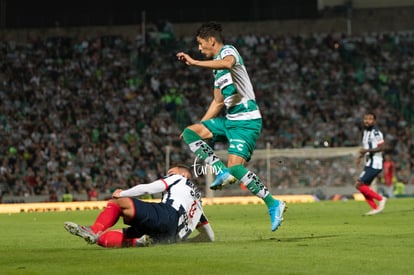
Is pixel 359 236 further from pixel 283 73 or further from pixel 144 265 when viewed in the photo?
pixel 283 73

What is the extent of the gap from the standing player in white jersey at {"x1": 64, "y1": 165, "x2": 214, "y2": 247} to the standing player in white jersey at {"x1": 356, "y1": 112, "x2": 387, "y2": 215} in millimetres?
11581

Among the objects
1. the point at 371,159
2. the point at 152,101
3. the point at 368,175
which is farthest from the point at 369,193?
the point at 152,101

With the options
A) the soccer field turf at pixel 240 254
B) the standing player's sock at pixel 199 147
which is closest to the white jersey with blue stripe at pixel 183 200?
the soccer field turf at pixel 240 254

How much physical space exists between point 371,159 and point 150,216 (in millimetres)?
13673

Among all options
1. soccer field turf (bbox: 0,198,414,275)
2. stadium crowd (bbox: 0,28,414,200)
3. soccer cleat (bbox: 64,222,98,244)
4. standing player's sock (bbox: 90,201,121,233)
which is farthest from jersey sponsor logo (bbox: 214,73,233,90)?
stadium crowd (bbox: 0,28,414,200)

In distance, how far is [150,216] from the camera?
12.0 m

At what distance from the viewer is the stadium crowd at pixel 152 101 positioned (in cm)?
3800

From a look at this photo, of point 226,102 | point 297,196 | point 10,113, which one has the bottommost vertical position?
point 297,196

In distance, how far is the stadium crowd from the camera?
1496 inches

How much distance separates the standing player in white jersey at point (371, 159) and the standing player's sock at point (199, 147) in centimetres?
974

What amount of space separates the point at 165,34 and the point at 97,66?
14.1 ft

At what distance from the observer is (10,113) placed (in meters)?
40.2

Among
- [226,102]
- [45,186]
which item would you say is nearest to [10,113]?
[45,186]

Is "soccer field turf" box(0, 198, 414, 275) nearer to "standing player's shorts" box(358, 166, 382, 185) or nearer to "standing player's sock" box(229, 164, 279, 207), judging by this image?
"standing player's sock" box(229, 164, 279, 207)
